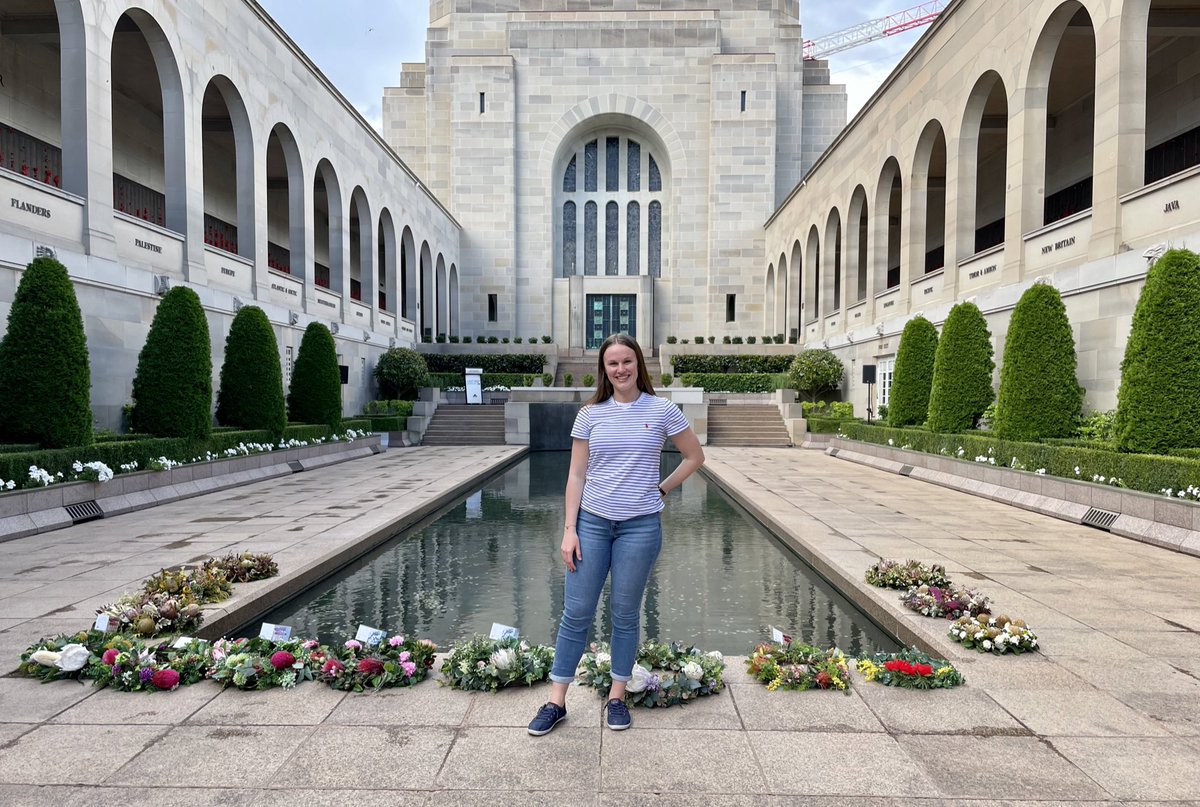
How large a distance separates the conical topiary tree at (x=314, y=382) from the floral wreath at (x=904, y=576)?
15.5 metres

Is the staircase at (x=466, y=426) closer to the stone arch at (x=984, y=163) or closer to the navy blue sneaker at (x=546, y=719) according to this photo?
the stone arch at (x=984, y=163)

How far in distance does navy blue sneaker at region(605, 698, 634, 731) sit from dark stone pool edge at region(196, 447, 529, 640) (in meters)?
3.05

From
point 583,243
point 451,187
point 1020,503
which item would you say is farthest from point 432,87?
point 1020,503

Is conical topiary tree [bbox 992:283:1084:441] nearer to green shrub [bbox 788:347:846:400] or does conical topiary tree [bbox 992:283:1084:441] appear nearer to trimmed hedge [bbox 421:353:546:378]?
green shrub [bbox 788:347:846:400]

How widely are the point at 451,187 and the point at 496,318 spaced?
8007 millimetres

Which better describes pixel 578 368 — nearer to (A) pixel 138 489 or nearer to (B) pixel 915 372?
(B) pixel 915 372

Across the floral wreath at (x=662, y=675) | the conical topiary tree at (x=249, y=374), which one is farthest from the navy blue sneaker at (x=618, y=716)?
the conical topiary tree at (x=249, y=374)

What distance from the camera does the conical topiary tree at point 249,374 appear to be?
1469cm

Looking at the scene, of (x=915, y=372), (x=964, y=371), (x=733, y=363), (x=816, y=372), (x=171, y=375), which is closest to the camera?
(x=171, y=375)

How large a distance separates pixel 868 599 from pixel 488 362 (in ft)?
91.4

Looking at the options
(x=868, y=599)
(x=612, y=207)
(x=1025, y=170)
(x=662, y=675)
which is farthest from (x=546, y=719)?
(x=612, y=207)

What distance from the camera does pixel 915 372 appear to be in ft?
56.4

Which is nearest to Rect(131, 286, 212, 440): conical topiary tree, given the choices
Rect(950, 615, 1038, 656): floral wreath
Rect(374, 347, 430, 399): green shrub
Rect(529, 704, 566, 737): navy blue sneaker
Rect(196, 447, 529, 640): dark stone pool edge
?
Rect(196, 447, 529, 640): dark stone pool edge

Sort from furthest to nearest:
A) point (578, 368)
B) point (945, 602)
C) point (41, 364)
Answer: point (578, 368)
point (41, 364)
point (945, 602)
